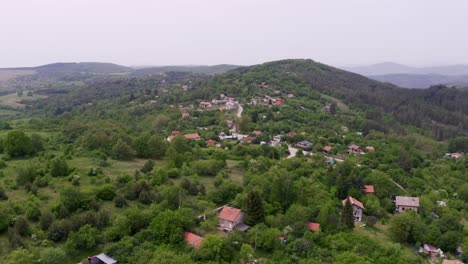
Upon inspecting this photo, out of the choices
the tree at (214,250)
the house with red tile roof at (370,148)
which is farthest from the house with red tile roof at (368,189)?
the tree at (214,250)

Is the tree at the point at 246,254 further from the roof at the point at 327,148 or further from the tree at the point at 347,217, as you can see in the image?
the roof at the point at 327,148

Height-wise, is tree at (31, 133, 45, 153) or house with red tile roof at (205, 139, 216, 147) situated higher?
tree at (31, 133, 45, 153)

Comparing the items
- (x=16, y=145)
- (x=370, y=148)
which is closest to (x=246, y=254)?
(x=16, y=145)

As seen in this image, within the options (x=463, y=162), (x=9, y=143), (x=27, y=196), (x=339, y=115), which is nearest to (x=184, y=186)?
(x=27, y=196)

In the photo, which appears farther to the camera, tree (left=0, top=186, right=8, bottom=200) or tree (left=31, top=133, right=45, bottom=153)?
tree (left=31, top=133, right=45, bottom=153)

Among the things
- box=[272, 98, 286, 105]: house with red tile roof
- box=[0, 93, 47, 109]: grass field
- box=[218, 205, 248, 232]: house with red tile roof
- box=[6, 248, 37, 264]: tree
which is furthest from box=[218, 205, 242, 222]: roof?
box=[0, 93, 47, 109]: grass field

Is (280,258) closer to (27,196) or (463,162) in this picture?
(27,196)

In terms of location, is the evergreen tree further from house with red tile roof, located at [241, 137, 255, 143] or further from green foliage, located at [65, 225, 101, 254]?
house with red tile roof, located at [241, 137, 255, 143]

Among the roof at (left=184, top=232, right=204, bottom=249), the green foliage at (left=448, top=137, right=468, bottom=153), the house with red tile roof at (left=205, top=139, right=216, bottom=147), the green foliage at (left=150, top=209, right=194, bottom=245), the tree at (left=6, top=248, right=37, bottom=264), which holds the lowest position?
the green foliage at (left=448, top=137, right=468, bottom=153)

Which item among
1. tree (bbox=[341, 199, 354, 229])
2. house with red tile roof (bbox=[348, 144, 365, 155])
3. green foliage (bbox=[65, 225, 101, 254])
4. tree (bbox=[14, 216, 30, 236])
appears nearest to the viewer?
green foliage (bbox=[65, 225, 101, 254])
